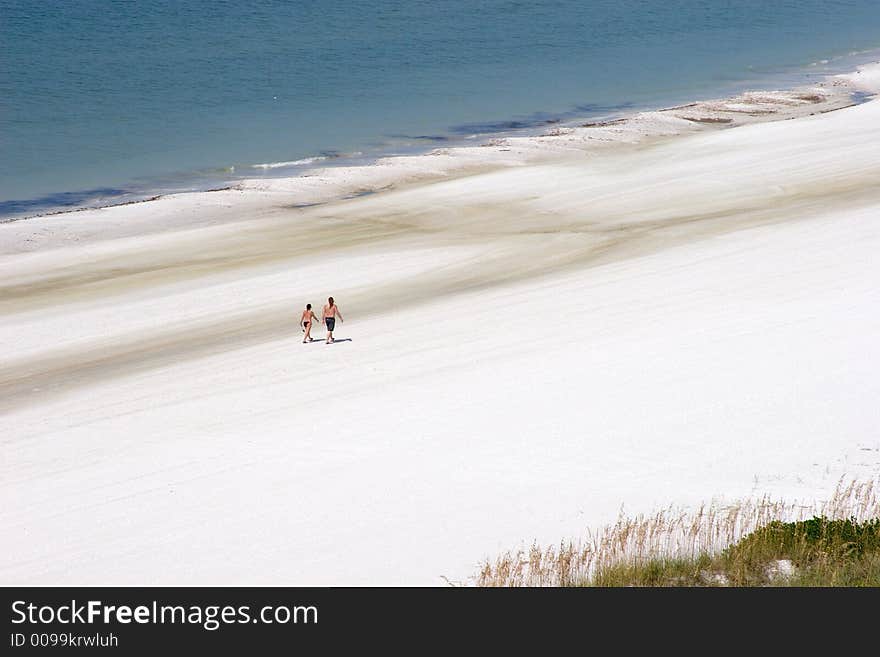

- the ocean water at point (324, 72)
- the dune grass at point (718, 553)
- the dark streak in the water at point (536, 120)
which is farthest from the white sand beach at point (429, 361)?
the dark streak in the water at point (536, 120)

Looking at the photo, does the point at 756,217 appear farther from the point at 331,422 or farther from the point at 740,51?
the point at 740,51

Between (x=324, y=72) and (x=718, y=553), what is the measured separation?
2124 inches

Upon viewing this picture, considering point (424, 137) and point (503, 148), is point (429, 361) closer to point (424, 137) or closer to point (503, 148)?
point (503, 148)

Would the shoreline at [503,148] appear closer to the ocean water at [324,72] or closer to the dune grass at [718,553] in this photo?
the ocean water at [324,72]

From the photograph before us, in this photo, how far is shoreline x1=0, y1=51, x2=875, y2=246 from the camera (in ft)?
120

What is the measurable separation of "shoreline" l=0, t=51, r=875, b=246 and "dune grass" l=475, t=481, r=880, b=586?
2414cm

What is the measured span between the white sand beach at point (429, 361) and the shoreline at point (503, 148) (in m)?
0.35

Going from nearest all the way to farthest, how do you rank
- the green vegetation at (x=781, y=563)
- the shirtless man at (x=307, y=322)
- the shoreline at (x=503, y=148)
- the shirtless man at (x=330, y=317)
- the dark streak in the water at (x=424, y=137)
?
the green vegetation at (x=781, y=563) < the shirtless man at (x=330, y=317) < the shirtless man at (x=307, y=322) < the shoreline at (x=503, y=148) < the dark streak in the water at (x=424, y=137)

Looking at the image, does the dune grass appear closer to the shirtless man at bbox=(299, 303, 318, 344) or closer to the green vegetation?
the green vegetation

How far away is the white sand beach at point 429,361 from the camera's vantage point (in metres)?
12.2

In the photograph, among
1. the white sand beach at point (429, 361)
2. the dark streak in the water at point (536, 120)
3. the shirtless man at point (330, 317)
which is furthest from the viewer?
the dark streak in the water at point (536, 120)

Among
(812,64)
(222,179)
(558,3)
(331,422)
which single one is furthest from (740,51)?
(331,422)

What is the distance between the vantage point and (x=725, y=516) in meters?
11.5

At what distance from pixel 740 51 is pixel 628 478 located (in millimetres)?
61168
